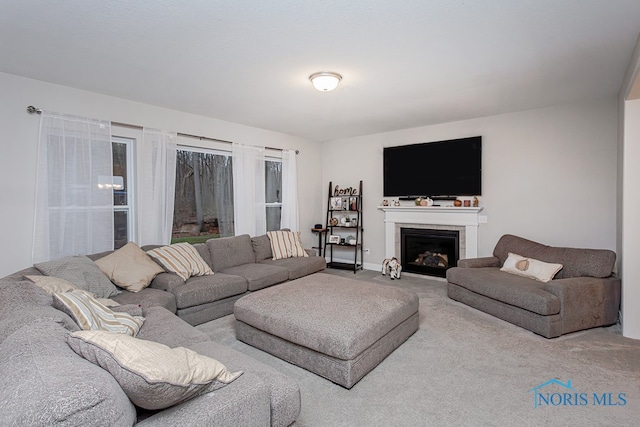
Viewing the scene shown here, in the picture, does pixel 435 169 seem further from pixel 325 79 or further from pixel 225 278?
pixel 225 278

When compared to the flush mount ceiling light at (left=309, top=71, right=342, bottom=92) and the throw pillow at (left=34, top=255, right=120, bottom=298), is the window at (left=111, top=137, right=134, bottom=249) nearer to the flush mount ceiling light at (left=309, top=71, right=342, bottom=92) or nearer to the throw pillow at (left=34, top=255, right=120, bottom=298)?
the throw pillow at (left=34, top=255, right=120, bottom=298)

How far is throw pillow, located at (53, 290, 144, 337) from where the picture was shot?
1.78 meters

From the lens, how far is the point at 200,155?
183 inches

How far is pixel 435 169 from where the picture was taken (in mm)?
5082

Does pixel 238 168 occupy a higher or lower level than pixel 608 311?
higher

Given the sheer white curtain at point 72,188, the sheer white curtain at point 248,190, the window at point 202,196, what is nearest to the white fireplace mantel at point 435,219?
the sheer white curtain at point 248,190

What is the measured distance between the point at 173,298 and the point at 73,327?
1.59 meters

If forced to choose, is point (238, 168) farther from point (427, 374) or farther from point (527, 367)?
point (527, 367)

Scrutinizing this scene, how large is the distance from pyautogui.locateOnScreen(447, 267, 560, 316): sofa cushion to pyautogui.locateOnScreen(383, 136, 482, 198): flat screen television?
4.60 feet

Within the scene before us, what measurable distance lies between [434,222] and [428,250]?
56 centimetres

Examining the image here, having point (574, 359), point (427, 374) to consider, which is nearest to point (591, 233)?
point (574, 359)

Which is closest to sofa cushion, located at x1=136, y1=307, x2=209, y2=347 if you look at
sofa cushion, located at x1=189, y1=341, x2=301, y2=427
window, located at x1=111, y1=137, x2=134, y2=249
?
sofa cushion, located at x1=189, y1=341, x2=301, y2=427

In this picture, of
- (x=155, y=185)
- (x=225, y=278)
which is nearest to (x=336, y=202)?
(x=225, y=278)

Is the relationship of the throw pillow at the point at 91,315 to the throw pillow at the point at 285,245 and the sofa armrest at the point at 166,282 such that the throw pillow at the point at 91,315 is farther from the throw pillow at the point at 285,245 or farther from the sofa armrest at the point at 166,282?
the throw pillow at the point at 285,245
